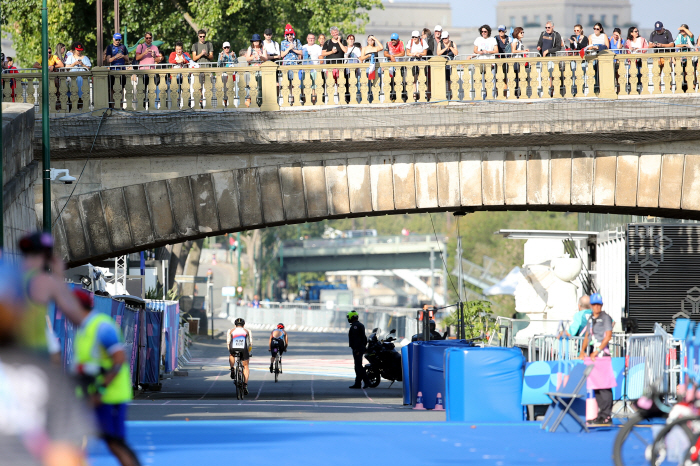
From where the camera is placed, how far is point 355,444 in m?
11.9

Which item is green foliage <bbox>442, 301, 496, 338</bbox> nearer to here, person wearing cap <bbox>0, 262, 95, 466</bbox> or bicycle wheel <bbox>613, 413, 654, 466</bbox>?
bicycle wheel <bbox>613, 413, 654, 466</bbox>

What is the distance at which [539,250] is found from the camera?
1319 inches

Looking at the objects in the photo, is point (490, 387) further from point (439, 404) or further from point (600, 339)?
point (439, 404)

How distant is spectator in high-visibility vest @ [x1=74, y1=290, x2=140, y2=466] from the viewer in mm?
8117

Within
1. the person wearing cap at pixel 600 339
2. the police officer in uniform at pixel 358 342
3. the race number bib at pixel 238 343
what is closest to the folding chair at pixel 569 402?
the person wearing cap at pixel 600 339

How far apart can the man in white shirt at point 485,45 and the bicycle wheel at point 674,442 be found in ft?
39.4

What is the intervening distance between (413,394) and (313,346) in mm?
30798

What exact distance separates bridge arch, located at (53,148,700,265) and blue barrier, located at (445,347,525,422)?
16.9ft

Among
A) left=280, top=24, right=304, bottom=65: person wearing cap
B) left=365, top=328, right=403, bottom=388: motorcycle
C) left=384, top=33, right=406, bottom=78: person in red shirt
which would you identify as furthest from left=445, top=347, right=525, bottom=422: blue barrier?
left=365, top=328, right=403, bottom=388: motorcycle

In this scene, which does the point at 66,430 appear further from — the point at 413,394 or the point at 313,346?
the point at 313,346

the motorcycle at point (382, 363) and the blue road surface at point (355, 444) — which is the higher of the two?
the blue road surface at point (355, 444)

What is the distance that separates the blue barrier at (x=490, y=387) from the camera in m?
15.3

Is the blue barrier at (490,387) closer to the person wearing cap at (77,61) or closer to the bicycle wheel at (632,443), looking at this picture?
the bicycle wheel at (632,443)

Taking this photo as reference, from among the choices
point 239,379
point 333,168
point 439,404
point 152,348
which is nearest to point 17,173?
point 333,168
